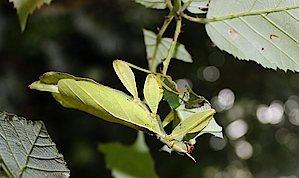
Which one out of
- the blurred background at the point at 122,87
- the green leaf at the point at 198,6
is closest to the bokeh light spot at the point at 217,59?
the blurred background at the point at 122,87

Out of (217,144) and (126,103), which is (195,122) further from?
(217,144)

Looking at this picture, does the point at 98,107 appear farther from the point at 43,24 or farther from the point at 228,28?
the point at 43,24

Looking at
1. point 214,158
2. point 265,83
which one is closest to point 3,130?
point 265,83

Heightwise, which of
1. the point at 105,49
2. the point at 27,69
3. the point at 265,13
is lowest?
the point at 27,69

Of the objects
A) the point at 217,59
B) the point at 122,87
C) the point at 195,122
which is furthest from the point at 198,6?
the point at 217,59

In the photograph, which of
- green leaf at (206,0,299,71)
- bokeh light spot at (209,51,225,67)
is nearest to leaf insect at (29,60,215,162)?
green leaf at (206,0,299,71)

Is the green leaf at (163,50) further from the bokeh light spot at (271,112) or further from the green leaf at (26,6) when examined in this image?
the bokeh light spot at (271,112)
